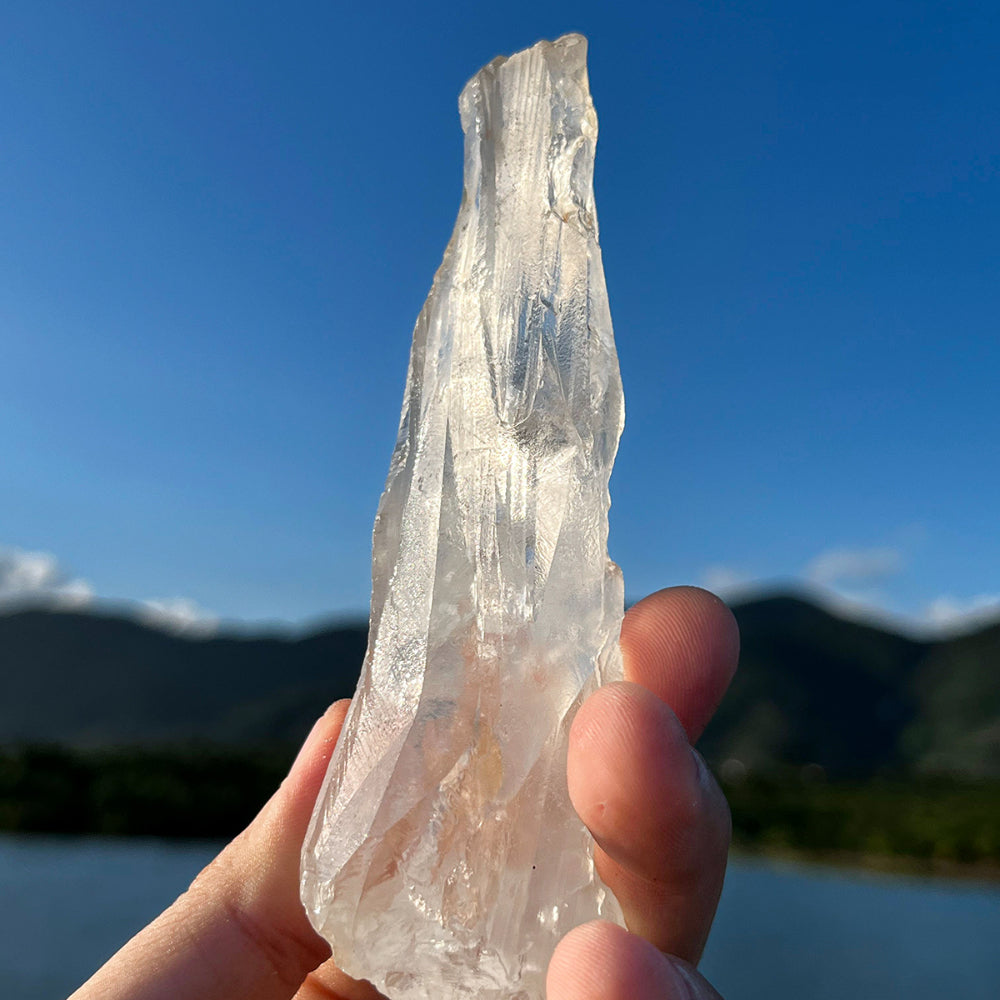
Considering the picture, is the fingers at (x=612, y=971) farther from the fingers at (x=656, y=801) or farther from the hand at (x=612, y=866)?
the fingers at (x=656, y=801)

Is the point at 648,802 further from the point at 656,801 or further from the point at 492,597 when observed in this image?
the point at 492,597

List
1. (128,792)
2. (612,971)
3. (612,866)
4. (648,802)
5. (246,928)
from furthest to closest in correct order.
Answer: (128,792), (246,928), (612,866), (648,802), (612,971)

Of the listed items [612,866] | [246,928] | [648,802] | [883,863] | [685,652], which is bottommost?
[883,863]

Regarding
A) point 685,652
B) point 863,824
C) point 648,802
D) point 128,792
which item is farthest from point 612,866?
point 863,824

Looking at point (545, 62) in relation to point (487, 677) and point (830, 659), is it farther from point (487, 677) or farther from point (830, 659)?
point (830, 659)

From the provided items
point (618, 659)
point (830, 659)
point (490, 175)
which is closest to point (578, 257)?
point (490, 175)

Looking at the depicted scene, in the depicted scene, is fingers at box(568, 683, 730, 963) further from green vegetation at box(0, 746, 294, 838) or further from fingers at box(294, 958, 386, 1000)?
green vegetation at box(0, 746, 294, 838)

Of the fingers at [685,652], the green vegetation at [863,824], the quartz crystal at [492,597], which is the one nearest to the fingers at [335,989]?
the quartz crystal at [492,597]
